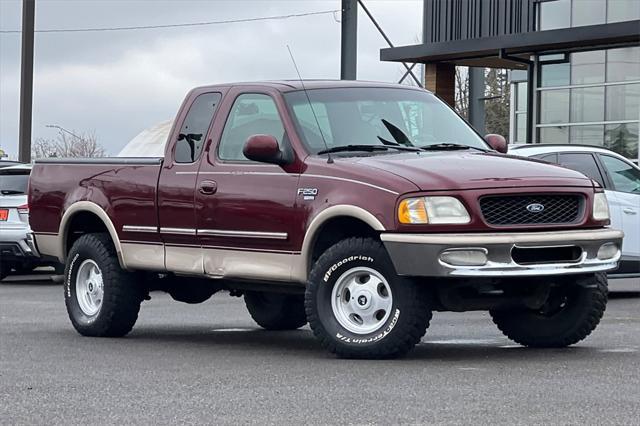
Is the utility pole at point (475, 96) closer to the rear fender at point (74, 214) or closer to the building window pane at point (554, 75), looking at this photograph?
the building window pane at point (554, 75)

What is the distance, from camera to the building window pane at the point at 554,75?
111 feet

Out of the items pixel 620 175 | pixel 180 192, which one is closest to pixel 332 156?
pixel 180 192

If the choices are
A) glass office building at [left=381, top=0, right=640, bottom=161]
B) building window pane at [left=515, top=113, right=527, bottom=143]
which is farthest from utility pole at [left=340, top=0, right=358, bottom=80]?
building window pane at [left=515, top=113, right=527, bottom=143]

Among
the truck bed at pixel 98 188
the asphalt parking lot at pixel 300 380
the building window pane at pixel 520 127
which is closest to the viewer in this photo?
the asphalt parking lot at pixel 300 380

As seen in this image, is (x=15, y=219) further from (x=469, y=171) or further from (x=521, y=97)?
(x=521, y=97)

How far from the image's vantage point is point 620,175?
16031 mm

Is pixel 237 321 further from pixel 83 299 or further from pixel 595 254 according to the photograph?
pixel 595 254

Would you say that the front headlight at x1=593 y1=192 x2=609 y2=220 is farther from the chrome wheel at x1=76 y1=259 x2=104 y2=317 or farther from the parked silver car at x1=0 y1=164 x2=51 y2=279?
the parked silver car at x1=0 y1=164 x2=51 y2=279

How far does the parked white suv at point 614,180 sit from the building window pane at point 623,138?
1624cm

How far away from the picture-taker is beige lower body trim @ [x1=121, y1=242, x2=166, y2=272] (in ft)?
37.2

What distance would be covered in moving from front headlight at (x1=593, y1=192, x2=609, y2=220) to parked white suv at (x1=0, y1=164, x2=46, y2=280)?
38.1ft

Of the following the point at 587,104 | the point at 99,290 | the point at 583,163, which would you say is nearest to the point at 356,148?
the point at 99,290

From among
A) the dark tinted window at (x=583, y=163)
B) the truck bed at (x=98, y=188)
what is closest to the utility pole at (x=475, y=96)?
the dark tinted window at (x=583, y=163)

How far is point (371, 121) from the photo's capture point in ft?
34.9
